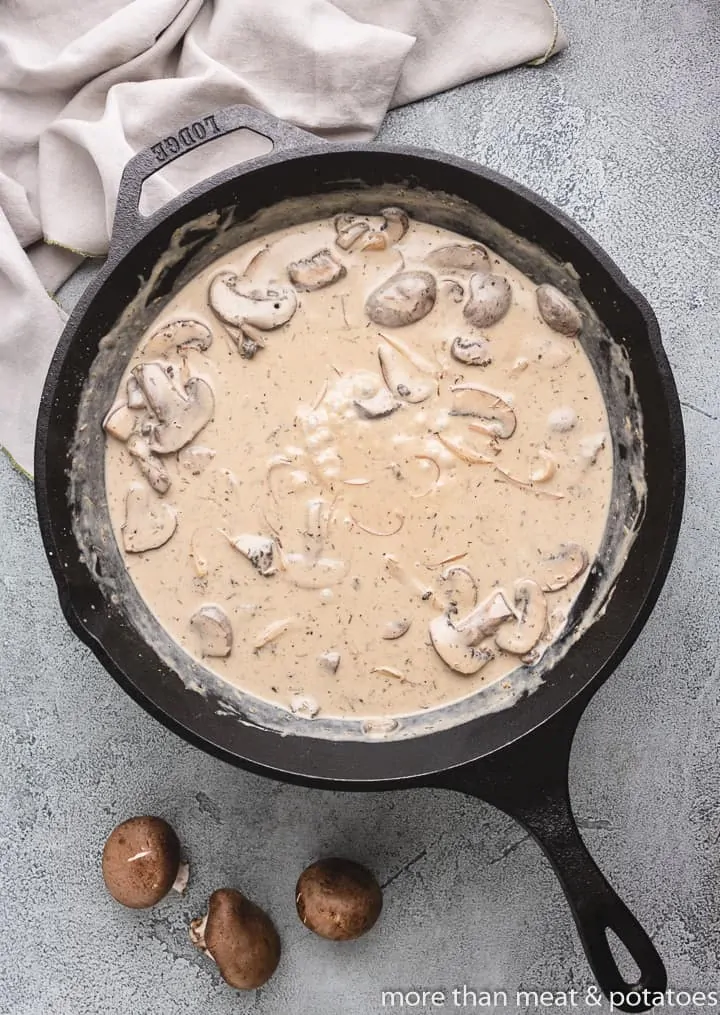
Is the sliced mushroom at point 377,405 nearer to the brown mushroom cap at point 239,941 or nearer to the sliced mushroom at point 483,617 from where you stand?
the sliced mushroom at point 483,617

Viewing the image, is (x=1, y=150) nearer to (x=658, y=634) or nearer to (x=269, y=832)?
(x=269, y=832)

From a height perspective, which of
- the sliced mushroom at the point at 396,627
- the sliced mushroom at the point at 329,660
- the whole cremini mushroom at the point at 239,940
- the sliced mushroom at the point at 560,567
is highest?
the sliced mushroom at the point at 560,567

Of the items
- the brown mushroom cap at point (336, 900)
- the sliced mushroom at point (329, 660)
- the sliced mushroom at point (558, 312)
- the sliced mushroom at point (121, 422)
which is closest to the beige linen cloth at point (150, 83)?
the sliced mushroom at point (121, 422)

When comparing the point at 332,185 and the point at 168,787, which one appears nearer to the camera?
the point at 332,185

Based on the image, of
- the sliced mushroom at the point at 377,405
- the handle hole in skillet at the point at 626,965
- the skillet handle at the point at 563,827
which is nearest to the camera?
the skillet handle at the point at 563,827

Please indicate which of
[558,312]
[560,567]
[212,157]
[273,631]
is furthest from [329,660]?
[212,157]

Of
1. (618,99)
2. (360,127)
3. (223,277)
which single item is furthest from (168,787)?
(618,99)

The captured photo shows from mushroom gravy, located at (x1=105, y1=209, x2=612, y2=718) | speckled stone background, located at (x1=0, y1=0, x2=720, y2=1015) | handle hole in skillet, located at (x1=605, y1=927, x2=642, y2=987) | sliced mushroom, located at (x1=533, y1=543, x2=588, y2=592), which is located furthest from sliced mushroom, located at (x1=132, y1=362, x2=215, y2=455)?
handle hole in skillet, located at (x1=605, y1=927, x2=642, y2=987)

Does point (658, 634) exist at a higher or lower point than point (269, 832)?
higher
